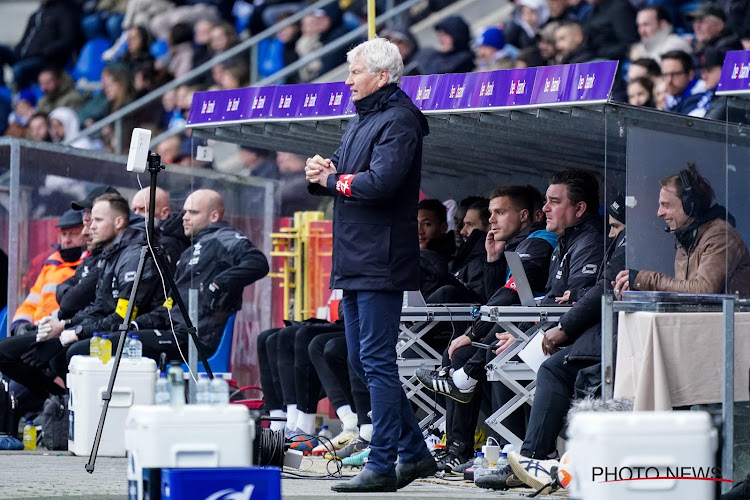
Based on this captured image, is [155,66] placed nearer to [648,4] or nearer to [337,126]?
[648,4]

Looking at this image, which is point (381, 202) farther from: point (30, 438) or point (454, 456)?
point (30, 438)

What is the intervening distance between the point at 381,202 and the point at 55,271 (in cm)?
550

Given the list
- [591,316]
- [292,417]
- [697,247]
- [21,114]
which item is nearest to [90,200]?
[292,417]

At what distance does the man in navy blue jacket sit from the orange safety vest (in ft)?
16.7

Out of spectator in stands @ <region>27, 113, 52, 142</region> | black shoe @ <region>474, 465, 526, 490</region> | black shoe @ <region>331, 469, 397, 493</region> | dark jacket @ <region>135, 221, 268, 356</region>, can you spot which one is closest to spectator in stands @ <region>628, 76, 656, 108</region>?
dark jacket @ <region>135, 221, 268, 356</region>

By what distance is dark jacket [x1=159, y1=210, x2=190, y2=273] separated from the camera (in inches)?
406

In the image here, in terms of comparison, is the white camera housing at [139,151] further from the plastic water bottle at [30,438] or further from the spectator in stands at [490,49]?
the spectator in stands at [490,49]

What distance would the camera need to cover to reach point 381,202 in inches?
252

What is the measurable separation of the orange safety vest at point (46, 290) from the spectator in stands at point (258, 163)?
Answer: 1.65 meters

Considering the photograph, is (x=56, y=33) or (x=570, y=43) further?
(x=56, y=33)

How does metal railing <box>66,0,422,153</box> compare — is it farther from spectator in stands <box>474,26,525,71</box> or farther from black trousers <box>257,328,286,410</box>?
black trousers <box>257,328,286,410</box>

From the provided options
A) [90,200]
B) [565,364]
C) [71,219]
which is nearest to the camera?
[565,364]

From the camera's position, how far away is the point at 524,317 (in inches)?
301

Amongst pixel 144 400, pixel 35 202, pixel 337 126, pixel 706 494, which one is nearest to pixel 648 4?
pixel 337 126
